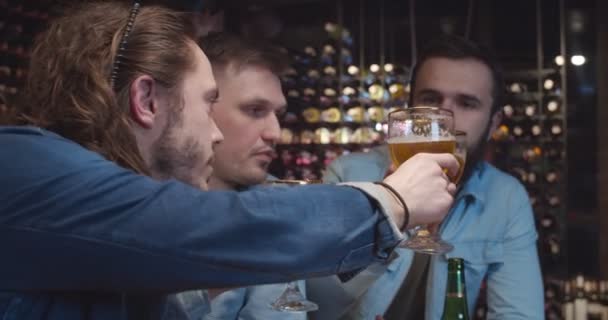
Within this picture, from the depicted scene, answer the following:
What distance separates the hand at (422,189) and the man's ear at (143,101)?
41cm

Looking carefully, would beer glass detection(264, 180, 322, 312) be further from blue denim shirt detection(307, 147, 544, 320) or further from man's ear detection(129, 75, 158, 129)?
man's ear detection(129, 75, 158, 129)

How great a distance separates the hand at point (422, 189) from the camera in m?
0.88

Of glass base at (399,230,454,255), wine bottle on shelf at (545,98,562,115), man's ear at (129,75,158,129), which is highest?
man's ear at (129,75,158,129)

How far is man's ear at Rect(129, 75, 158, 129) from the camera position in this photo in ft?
3.33

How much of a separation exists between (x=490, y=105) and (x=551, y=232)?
12.2ft

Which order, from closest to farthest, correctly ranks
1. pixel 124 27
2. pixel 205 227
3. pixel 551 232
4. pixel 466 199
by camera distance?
pixel 205 227 < pixel 124 27 < pixel 466 199 < pixel 551 232

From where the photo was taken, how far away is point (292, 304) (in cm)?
141

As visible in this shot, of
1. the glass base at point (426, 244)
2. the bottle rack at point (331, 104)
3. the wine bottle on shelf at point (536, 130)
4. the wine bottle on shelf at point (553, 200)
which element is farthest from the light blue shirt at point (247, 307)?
the wine bottle on shelf at point (536, 130)

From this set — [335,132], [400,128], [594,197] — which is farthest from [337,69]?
[400,128]

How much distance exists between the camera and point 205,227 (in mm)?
761

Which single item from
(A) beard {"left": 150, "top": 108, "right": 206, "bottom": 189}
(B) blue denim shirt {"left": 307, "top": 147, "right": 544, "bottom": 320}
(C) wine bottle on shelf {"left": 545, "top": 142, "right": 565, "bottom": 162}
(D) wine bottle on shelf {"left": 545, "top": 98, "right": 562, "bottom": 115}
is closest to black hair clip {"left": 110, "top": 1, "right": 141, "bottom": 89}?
(A) beard {"left": 150, "top": 108, "right": 206, "bottom": 189}

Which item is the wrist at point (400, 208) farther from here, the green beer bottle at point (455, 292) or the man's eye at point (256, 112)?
the man's eye at point (256, 112)

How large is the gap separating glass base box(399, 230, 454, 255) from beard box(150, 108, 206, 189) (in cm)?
41

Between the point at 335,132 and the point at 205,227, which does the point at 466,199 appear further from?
the point at 335,132
